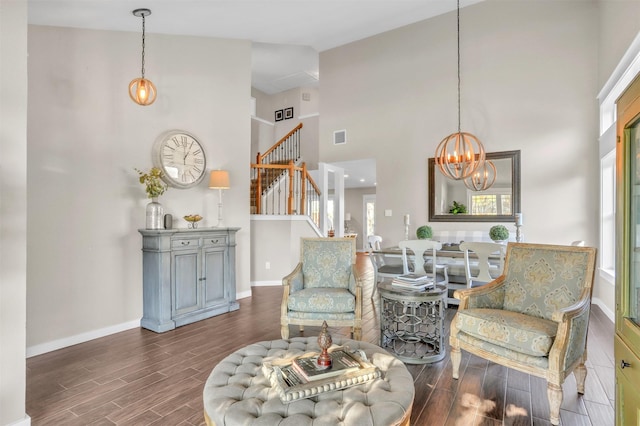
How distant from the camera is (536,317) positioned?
8.26 feet

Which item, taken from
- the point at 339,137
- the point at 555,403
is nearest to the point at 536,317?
the point at 555,403

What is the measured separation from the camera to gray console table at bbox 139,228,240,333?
3.65 meters

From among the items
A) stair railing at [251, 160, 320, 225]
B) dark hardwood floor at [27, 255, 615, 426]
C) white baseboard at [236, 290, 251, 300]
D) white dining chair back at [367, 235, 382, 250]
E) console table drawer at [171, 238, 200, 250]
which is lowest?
dark hardwood floor at [27, 255, 615, 426]

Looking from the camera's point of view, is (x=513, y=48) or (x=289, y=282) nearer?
(x=289, y=282)

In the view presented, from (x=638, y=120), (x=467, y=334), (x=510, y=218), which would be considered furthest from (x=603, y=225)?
(x=638, y=120)

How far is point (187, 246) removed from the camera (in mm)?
3893

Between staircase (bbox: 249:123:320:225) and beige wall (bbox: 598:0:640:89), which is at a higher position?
beige wall (bbox: 598:0:640:89)

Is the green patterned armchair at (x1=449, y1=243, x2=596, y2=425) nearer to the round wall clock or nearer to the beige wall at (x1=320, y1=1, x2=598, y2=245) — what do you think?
the beige wall at (x1=320, y1=1, x2=598, y2=245)

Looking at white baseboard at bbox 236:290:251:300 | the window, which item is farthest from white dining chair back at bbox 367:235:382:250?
the window

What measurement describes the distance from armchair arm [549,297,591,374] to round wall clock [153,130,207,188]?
392 cm

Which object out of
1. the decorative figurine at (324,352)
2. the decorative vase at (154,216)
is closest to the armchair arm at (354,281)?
the decorative figurine at (324,352)

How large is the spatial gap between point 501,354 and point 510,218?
360 cm

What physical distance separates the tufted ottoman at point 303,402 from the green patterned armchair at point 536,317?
0.94 m

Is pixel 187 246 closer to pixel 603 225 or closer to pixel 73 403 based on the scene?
pixel 73 403
